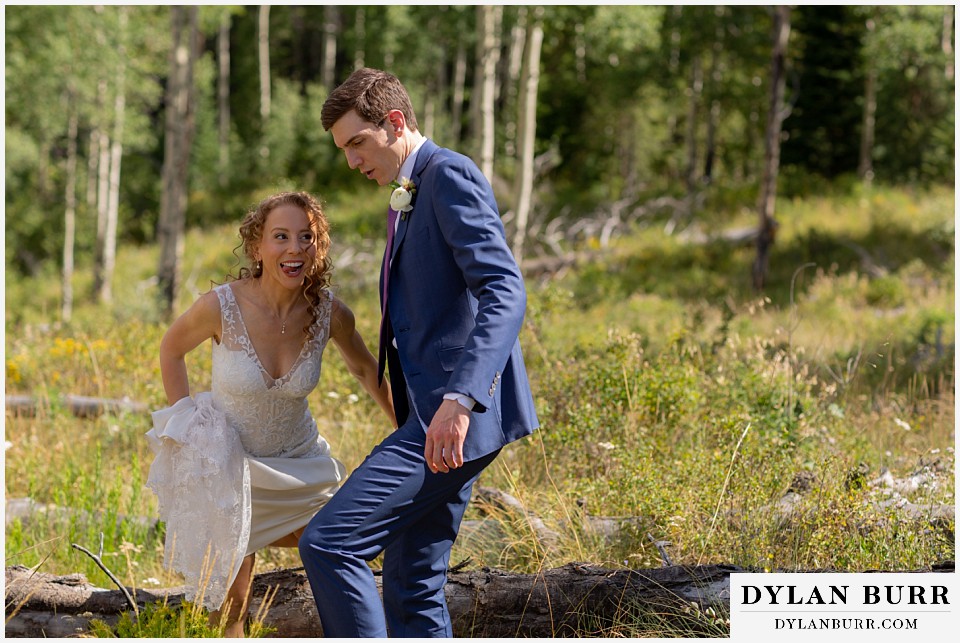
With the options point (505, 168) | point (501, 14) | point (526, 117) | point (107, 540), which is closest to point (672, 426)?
point (107, 540)

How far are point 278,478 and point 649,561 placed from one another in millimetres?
1560

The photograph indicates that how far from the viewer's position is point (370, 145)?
Result: 2934 mm

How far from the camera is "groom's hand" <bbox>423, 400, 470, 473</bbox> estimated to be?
8.69 ft

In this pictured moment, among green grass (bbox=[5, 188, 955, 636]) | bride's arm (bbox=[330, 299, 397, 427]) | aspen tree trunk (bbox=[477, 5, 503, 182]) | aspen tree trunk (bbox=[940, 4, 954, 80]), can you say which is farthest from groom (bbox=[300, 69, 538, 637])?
aspen tree trunk (bbox=[940, 4, 954, 80])

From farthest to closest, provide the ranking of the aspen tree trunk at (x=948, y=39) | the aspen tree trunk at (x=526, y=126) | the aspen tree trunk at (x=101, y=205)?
the aspen tree trunk at (x=101, y=205) → the aspen tree trunk at (x=948, y=39) → the aspen tree trunk at (x=526, y=126)

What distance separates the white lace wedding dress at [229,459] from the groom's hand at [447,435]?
900mm

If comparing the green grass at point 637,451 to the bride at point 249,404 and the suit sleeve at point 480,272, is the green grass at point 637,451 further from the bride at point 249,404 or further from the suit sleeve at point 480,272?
the suit sleeve at point 480,272

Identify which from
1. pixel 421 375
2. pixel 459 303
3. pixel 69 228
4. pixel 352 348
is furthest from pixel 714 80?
pixel 421 375

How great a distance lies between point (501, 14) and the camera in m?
17.0

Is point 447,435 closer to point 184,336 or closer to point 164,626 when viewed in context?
point 184,336

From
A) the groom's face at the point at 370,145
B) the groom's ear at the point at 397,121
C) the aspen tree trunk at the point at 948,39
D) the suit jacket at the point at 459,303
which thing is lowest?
the suit jacket at the point at 459,303

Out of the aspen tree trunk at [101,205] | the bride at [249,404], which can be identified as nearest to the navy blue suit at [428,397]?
the bride at [249,404]

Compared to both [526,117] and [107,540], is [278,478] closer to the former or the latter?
[107,540]

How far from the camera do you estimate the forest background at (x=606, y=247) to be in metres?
4.36
